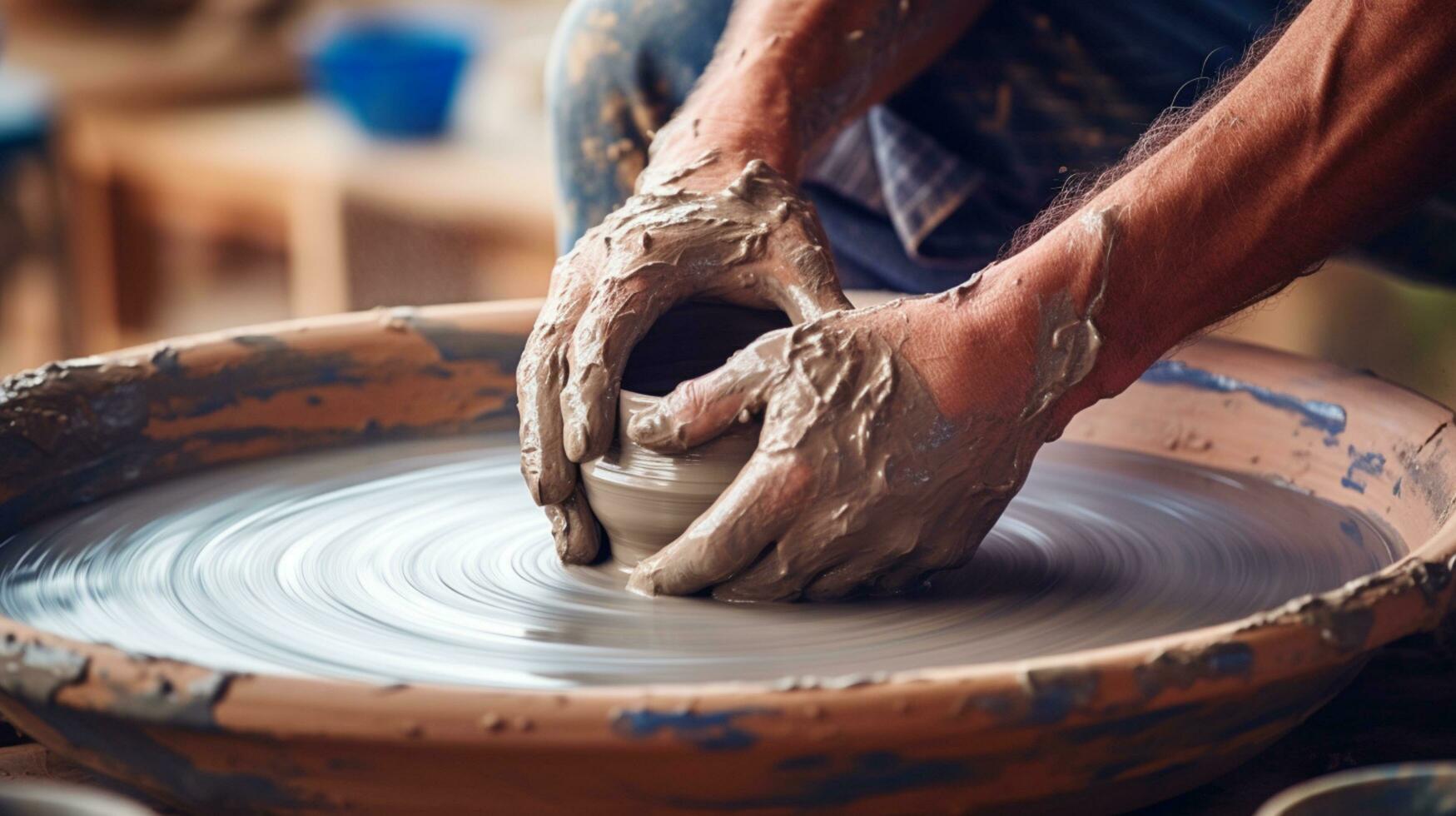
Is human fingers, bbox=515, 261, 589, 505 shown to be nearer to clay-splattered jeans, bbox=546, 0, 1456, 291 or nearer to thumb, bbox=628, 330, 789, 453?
thumb, bbox=628, 330, 789, 453

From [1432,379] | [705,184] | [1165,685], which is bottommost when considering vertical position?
[1432,379]

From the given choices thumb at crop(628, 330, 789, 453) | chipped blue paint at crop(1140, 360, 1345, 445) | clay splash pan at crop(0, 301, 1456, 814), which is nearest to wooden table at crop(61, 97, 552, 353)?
clay splash pan at crop(0, 301, 1456, 814)

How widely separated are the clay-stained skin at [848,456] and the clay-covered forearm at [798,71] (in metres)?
0.41

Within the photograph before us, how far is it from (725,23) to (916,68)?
0.25 m

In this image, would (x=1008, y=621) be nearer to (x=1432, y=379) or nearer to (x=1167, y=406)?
(x=1167, y=406)

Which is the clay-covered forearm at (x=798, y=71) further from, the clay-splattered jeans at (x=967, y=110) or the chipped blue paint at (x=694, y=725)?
the chipped blue paint at (x=694, y=725)

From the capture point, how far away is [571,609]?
1235mm

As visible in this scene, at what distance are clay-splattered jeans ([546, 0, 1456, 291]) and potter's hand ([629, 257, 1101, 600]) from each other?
80 cm

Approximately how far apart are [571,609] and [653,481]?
4.6 inches

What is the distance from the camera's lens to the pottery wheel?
114 centimetres

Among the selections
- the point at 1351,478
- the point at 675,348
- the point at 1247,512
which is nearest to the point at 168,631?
the point at 675,348

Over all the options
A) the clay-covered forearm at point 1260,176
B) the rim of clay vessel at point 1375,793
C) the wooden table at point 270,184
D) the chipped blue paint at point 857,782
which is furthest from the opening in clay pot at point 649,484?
the wooden table at point 270,184

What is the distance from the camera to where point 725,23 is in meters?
1.99

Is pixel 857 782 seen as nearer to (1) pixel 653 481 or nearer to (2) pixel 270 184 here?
(1) pixel 653 481
